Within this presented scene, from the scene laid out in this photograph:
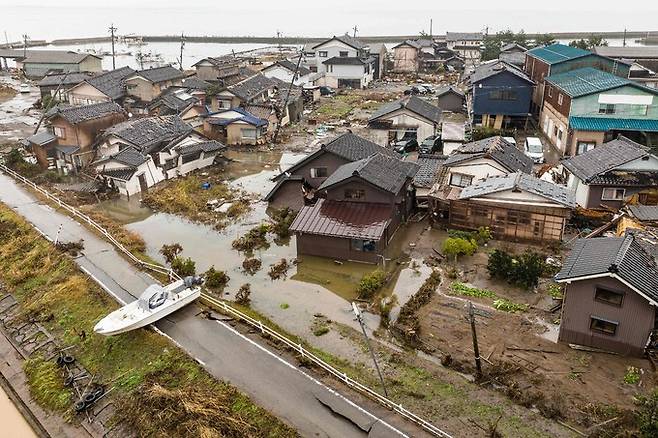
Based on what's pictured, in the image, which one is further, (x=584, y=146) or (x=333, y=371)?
(x=584, y=146)

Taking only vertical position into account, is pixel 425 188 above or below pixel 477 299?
above

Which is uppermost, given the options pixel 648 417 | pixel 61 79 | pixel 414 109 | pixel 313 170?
pixel 61 79

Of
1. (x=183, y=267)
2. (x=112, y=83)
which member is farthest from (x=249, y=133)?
(x=183, y=267)

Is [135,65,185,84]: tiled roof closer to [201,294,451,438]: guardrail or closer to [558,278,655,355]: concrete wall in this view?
[201,294,451,438]: guardrail

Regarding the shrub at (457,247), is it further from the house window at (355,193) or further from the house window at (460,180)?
the house window at (460,180)

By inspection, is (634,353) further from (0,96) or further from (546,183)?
(0,96)

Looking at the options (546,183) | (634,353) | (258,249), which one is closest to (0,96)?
(258,249)

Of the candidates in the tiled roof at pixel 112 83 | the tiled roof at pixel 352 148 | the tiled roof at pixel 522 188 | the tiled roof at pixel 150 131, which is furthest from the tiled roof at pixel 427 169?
the tiled roof at pixel 112 83

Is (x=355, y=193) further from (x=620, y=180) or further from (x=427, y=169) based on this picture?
(x=620, y=180)
